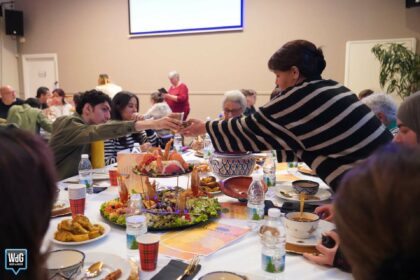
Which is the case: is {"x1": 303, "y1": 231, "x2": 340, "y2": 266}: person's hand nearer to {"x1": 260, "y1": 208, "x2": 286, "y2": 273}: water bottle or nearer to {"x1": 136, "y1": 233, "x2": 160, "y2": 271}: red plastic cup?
{"x1": 260, "y1": 208, "x2": 286, "y2": 273}: water bottle

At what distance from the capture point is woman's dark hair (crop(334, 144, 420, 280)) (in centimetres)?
51

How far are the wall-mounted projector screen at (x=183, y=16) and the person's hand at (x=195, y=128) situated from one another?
5.42 meters

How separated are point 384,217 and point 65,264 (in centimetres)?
98

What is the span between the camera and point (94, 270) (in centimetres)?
121

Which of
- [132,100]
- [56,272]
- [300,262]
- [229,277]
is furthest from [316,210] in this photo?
[132,100]

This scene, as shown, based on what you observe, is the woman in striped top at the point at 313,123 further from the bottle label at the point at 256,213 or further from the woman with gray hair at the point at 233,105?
the woman with gray hair at the point at 233,105

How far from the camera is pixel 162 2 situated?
7812 mm

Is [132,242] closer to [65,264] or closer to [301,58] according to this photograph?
[65,264]

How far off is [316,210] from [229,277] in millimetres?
720

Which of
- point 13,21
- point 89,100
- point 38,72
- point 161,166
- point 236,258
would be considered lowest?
point 236,258

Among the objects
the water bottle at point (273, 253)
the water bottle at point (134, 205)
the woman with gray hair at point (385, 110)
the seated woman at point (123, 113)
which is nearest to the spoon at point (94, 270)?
the water bottle at point (134, 205)

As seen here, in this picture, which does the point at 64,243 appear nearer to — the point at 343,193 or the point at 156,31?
the point at 343,193

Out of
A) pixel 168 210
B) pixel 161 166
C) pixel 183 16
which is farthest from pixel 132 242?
pixel 183 16

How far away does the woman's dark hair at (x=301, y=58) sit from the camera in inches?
75.6
